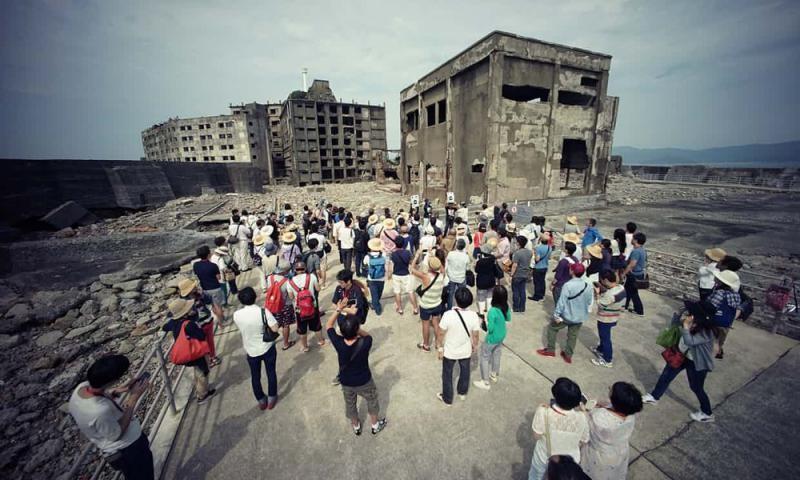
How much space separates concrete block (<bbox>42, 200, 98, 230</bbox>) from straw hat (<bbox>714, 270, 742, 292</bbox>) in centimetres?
2565

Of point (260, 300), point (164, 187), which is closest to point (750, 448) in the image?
point (260, 300)

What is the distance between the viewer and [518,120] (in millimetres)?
16969

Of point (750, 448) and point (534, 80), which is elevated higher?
point (534, 80)

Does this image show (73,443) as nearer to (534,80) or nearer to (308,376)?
(308,376)

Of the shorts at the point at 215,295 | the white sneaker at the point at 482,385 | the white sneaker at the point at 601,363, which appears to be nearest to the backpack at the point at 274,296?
the shorts at the point at 215,295

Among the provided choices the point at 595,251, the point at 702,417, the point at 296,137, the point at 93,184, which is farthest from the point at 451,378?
the point at 296,137

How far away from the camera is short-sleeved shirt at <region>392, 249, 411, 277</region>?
5961 mm

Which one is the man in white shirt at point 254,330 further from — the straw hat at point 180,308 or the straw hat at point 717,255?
the straw hat at point 717,255

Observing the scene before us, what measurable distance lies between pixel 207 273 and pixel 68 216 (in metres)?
18.3

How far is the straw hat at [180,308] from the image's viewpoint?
377 cm

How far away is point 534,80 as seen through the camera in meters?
16.9

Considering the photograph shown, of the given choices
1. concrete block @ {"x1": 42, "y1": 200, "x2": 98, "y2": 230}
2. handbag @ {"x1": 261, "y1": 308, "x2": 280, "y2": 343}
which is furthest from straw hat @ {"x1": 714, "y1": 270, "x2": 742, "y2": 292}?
concrete block @ {"x1": 42, "y1": 200, "x2": 98, "y2": 230}

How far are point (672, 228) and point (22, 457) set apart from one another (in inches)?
842

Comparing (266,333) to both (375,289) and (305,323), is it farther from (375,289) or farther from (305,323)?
(375,289)
